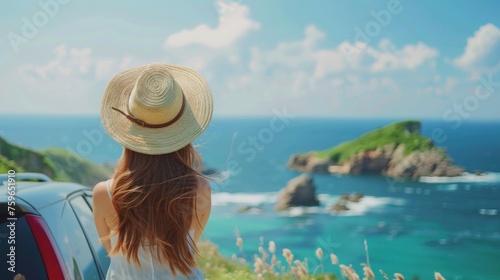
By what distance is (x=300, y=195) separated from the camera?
24484 millimetres

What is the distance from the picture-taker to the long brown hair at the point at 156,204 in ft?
7.13

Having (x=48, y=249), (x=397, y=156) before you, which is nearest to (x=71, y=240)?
(x=48, y=249)

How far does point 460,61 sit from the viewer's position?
29.3 meters

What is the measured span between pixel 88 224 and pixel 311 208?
21.8m

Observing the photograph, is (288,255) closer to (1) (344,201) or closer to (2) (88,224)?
(2) (88,224)

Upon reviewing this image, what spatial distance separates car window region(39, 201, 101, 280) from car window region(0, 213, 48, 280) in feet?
0.31

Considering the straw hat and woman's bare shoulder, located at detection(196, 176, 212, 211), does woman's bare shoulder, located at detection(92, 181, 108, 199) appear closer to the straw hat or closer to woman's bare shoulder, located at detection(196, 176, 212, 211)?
the straw hat

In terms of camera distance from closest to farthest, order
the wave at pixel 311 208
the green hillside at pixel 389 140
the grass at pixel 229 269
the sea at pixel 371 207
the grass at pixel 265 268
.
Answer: the grass at pixel 265 268, the grass at pixel 229 269, the sea at pixel 371 207, the green hillside at pixel 389 140, the wave at pixel 311 208

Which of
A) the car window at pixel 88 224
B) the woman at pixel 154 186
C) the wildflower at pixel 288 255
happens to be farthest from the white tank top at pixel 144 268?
the wildflower at pixel 288 255

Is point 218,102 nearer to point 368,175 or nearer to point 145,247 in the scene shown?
point 368,175

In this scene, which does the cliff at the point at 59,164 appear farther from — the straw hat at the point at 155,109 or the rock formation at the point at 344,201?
the straw hat at the point at 155,109

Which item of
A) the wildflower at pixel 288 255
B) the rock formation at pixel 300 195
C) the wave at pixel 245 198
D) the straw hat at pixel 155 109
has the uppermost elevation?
the straw hat at pixel 155 109

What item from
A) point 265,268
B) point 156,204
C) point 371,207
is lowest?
point 371,207

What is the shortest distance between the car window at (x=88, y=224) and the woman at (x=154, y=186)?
82cm
